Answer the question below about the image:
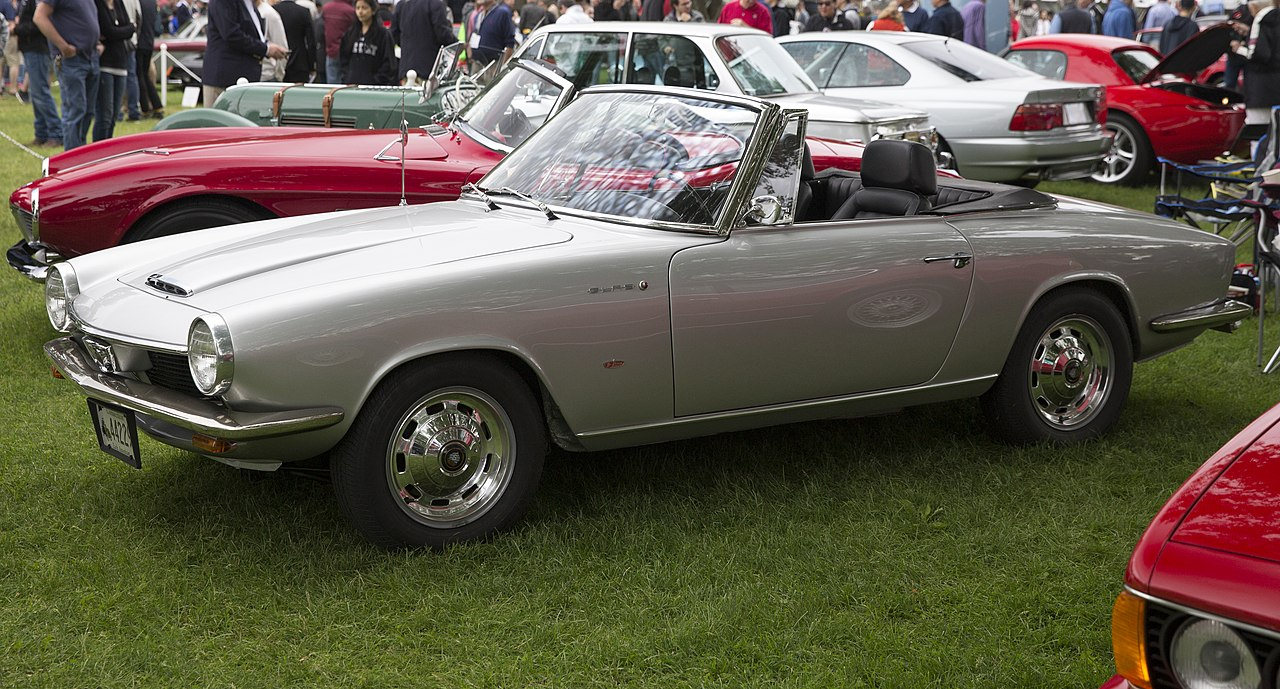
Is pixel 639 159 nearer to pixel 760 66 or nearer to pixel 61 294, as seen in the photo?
pixel 61 294

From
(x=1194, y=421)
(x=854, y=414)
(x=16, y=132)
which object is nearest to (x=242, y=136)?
(x=854, y=414)

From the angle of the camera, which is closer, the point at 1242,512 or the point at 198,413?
the point at 1242,512

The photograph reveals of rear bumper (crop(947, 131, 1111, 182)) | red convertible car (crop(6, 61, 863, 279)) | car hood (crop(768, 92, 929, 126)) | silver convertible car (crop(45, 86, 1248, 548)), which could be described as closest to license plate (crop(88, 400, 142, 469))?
silver convertible car (crop(45, 86, 1248, 548))

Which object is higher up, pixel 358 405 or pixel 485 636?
pixel 358 405

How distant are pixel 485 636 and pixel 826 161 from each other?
457 cm

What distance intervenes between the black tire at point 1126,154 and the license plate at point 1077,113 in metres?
1.19

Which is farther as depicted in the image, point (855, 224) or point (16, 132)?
point (16, 132)

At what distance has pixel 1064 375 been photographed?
16.4ft

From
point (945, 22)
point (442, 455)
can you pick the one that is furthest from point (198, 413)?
point (945, 22)

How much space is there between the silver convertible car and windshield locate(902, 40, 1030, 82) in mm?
6146

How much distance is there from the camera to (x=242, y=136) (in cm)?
676

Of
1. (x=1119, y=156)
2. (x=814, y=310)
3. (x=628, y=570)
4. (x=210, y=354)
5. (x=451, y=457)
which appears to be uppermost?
(x=210, y=354)

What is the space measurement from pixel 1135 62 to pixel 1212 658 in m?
11.7

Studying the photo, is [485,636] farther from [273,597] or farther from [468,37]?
[468,37]
